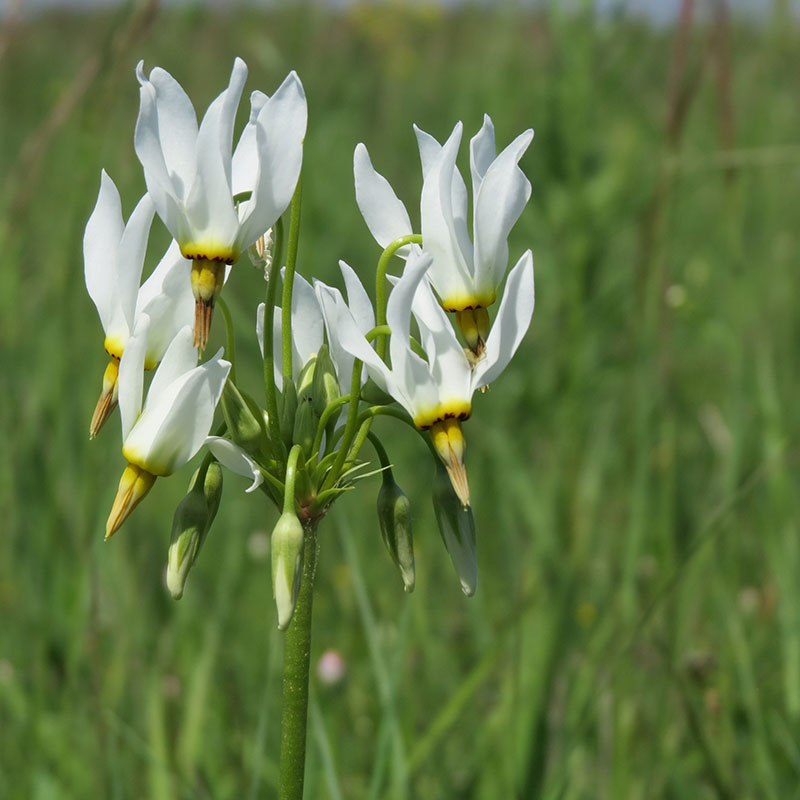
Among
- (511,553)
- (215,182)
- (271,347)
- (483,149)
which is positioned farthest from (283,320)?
(511,553)

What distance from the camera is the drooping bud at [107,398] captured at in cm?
84

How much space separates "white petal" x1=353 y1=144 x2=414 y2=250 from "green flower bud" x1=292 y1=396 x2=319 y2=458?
15 cm

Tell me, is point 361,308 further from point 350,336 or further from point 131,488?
point 131,488

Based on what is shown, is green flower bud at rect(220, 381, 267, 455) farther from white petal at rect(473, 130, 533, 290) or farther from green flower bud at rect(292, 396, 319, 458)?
white petal at rect(473, 130, 533, 290)

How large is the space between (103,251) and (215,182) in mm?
132

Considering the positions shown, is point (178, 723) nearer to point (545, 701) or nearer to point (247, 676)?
point (247, 676)

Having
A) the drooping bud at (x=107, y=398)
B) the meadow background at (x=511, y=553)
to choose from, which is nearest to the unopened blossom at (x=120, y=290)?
the drooping bud at (x=107, y=398)

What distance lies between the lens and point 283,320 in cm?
85

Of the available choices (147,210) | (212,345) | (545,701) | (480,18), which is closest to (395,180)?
(212,345)

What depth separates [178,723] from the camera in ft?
5.43

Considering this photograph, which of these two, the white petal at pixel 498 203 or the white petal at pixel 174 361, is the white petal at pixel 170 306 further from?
the white petal at pixel 498 203

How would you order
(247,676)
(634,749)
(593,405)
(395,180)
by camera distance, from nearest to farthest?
1. (634,749)
2. (247,676)
3. (593,405)
4. (395,180)

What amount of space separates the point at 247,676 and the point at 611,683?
66 cm

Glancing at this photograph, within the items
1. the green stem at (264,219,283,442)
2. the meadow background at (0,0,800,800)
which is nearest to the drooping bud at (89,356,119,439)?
the green stem at (264,219,283,442)
